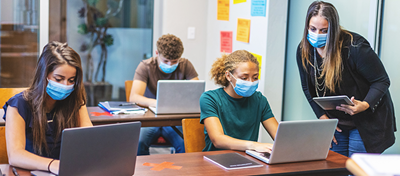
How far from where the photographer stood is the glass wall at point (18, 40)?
136 inches

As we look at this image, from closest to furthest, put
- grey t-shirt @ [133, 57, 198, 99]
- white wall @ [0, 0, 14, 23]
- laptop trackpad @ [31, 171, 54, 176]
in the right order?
laptop trackpad @ [31, 171, 54, 176] < grey t-shirt @ [133, 57, 198, 99] < white wall @ [0, 0, 14, 23]

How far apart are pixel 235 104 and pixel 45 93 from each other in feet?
2.91

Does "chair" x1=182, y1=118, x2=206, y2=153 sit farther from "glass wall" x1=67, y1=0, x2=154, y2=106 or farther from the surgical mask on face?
"glass wall" x1=67, y1=0, x2=154, y2=106

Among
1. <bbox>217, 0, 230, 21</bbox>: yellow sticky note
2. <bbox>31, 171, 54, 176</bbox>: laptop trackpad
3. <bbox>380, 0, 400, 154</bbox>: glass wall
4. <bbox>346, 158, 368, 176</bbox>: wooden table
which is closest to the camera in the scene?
<bbox>346, 158, 368, 176</bbox>: wooden table

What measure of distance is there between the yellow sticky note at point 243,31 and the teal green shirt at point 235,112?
1283mm

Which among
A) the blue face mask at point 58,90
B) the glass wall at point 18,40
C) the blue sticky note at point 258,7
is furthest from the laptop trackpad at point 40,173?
the glass wall at point 18,40

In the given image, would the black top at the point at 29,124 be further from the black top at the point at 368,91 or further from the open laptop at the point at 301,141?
the black top at the point at 368,91

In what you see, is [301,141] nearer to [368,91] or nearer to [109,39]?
[368,91]

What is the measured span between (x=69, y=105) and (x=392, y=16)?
178 centimetres

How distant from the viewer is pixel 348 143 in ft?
6.30

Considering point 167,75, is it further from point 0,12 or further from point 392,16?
point 0,12

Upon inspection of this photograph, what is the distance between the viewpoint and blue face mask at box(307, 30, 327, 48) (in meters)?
1.85

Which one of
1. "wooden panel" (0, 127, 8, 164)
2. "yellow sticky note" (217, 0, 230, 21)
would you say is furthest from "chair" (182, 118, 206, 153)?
"yellow sticky note" (217, 0, 230, 21)

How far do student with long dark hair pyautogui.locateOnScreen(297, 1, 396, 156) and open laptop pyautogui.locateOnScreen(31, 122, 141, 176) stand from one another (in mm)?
1068
